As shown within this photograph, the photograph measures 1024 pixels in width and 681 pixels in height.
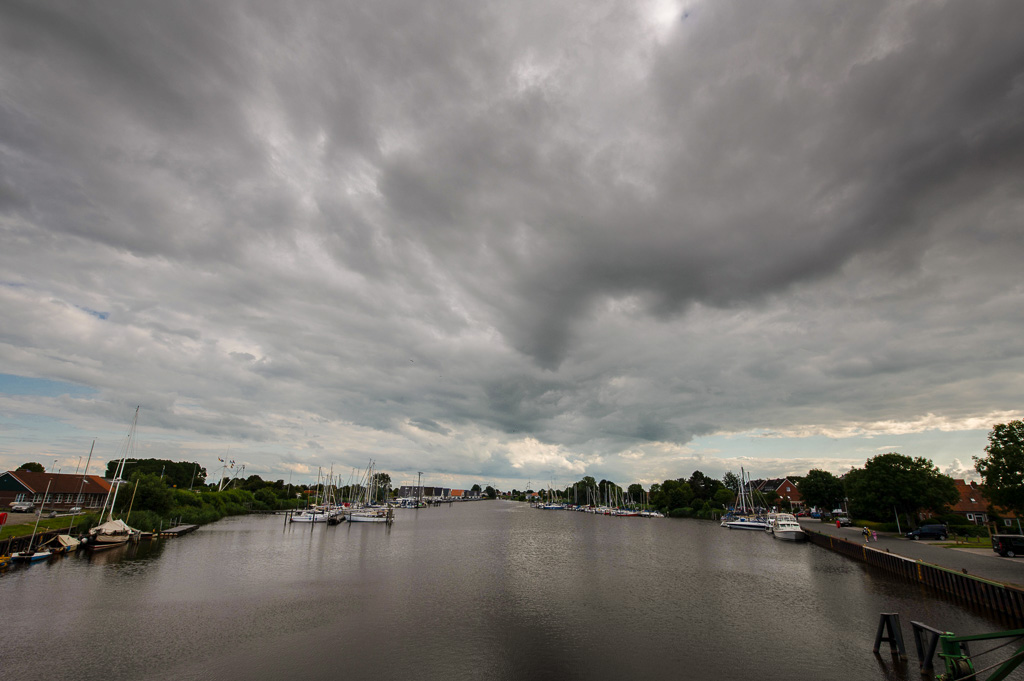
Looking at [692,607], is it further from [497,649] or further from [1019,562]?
[1019,562]

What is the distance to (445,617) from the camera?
29672 millimetres

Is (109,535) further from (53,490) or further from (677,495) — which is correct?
(677,495)

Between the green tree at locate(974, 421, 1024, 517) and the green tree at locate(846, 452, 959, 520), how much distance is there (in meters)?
17.2

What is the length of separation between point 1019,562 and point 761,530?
6450 cm

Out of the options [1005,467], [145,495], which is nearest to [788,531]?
[1005,467]

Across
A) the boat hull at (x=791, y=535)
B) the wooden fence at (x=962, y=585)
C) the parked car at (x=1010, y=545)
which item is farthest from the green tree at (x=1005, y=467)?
the boat hull at (x=791, y=535)

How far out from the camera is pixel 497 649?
952 inches

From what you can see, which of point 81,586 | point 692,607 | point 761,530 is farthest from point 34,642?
point 761,530

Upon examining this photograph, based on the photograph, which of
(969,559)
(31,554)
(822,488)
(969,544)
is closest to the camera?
(969,559)

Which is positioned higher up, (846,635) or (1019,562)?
(1019,562)

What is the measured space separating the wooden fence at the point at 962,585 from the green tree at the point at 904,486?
71.3 feet

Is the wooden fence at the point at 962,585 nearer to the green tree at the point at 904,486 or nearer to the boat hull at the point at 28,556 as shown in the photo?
the green tree at the point at 904,486

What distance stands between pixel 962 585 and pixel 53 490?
441ft

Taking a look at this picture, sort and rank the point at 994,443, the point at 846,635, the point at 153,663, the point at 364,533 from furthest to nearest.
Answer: the point at 364,533 < the point at 994,443 < the point at 846,635 < the point at 153,663
